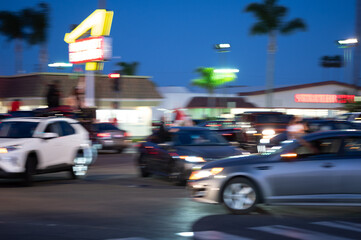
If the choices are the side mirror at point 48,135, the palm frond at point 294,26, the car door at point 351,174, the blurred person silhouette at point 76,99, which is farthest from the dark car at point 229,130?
the palm frond at point 294,26

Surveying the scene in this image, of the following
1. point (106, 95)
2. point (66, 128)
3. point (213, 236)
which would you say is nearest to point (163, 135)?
point (66, 128)

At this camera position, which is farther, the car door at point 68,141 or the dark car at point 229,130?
the dark car at point 229,130

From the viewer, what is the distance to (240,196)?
952 cm

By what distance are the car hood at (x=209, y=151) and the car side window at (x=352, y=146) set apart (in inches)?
163

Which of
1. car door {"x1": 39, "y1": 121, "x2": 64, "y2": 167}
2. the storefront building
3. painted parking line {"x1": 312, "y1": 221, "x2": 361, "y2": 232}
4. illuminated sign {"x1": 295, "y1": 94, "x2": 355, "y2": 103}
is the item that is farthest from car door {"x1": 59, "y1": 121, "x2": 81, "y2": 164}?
illuminated sign {"x1": 295, "y1": 94, "x2": 355, "y2": 103}

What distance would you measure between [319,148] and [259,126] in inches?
570

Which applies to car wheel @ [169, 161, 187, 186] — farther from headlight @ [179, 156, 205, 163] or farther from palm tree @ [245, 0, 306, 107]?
palm tree @ [245, 0, 306, 107]

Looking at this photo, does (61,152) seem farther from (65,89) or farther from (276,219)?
(65,89)

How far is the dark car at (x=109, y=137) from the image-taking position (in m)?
25.4

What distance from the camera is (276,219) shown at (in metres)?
9.13

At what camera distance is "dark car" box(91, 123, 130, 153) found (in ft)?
83.3

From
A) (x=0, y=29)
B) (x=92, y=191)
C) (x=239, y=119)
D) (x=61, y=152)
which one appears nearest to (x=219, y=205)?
(x=92, y=191)

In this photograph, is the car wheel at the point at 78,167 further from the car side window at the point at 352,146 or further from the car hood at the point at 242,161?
the car side window at the point at 352,146

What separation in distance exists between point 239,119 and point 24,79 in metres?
21.6
